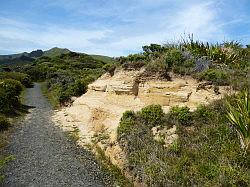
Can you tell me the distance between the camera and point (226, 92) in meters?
14.4

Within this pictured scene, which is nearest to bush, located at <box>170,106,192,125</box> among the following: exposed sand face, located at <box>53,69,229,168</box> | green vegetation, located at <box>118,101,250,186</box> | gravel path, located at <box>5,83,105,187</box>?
green vegetation, located at <box>118,101,250,186</box>

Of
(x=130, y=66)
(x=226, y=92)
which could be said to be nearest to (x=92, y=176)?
(x=226, y=92)

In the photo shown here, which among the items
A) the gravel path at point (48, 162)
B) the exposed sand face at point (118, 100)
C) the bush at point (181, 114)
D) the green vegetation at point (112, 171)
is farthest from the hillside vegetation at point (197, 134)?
the gravel path at point (48, 162)

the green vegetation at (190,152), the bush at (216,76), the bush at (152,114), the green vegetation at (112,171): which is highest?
the bush at (216,76)

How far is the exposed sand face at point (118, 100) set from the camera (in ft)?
49.3

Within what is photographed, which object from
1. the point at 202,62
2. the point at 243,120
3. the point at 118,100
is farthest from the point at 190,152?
the point at 118,100

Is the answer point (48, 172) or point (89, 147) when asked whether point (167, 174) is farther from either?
point (89, 147)

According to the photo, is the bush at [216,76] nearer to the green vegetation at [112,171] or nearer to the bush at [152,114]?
the bush at [152,114]

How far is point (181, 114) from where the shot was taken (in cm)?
1350

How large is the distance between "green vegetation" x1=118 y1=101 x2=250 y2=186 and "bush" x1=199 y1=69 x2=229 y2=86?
1889 mm

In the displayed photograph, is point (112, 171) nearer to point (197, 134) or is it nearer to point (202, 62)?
point (197, 134)

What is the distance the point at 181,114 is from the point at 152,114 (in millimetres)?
1356

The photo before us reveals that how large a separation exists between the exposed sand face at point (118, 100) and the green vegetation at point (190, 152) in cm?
105

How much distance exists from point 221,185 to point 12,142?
10.7m
